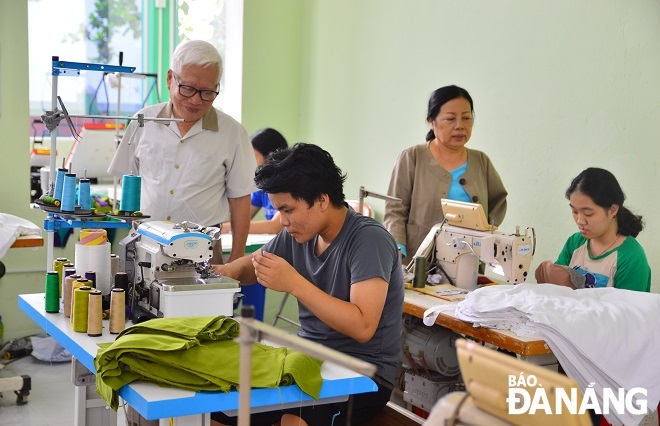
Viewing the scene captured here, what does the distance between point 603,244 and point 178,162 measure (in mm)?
1681

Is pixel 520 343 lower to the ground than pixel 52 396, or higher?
higher

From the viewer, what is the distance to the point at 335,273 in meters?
2.31

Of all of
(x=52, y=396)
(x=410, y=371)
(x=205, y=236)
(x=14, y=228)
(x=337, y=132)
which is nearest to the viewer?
(x=205, y=236)

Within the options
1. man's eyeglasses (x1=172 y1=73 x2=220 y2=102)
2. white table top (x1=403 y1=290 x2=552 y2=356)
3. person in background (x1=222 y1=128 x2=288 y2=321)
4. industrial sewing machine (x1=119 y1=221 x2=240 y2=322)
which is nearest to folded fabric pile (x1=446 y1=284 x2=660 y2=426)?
white table top (x1=403 y1=290 x2=552 y2=356)

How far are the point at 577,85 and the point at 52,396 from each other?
9.65ft

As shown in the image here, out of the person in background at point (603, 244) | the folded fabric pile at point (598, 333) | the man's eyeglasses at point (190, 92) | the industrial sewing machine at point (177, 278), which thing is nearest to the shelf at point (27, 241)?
the man's eyeglasses at point (190, 92)

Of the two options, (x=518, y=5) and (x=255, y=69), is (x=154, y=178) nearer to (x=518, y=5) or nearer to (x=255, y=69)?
(x=518, y=5)

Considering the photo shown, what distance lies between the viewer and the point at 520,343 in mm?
2480

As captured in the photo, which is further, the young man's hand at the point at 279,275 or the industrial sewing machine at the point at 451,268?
the industrial sewing machine at the point at 451,268

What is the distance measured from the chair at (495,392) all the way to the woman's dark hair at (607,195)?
75.7 inches

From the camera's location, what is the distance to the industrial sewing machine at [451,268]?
117 inches

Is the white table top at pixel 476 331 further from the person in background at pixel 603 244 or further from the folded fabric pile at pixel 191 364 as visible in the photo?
the folded fabric pile at pixel 191 364

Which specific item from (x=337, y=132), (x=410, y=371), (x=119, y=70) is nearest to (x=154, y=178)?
(x=119, y=70)

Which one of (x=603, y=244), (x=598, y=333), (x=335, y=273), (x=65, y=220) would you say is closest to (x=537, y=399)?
(x=335, y=273)
